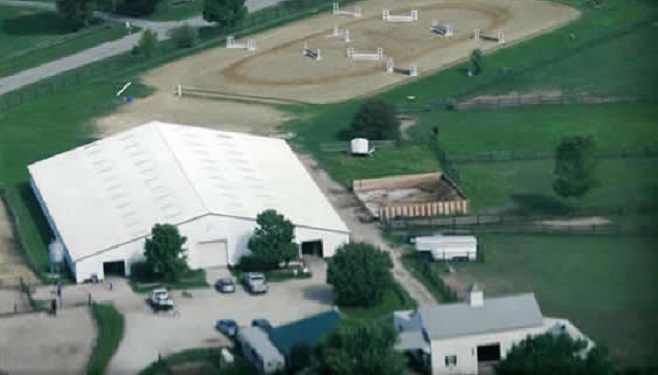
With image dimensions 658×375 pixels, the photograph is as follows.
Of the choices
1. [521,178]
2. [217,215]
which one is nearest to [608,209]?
[521,178]

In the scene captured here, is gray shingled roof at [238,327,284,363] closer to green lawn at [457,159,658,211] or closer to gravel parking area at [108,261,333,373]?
gravel parking area at [108,261,333,373]

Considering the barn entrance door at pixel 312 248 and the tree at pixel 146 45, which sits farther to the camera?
the tree at pixel 146 45

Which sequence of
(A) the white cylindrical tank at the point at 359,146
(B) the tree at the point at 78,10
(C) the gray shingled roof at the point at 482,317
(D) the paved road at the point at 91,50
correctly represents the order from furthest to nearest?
(B) the tree at the point at 78,10 < (D) the paved road at the point at 91,50 < (A) the white cylindrical tank at the point at 359,146 < (C) the gray shingled roof at the point at 482,317

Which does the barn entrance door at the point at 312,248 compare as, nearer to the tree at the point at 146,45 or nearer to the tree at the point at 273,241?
the tree at the point at 273,241

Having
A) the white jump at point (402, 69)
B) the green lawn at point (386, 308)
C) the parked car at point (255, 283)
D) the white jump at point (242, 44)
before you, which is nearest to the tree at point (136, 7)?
the white jump at point (242, 44)

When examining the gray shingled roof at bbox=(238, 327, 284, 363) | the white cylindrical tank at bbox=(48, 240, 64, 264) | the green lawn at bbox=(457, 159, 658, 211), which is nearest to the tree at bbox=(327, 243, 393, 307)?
the gray shingled roof at bbox=(238, 327, 284, 363)

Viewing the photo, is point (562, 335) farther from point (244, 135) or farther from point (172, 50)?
point (172, 50)
